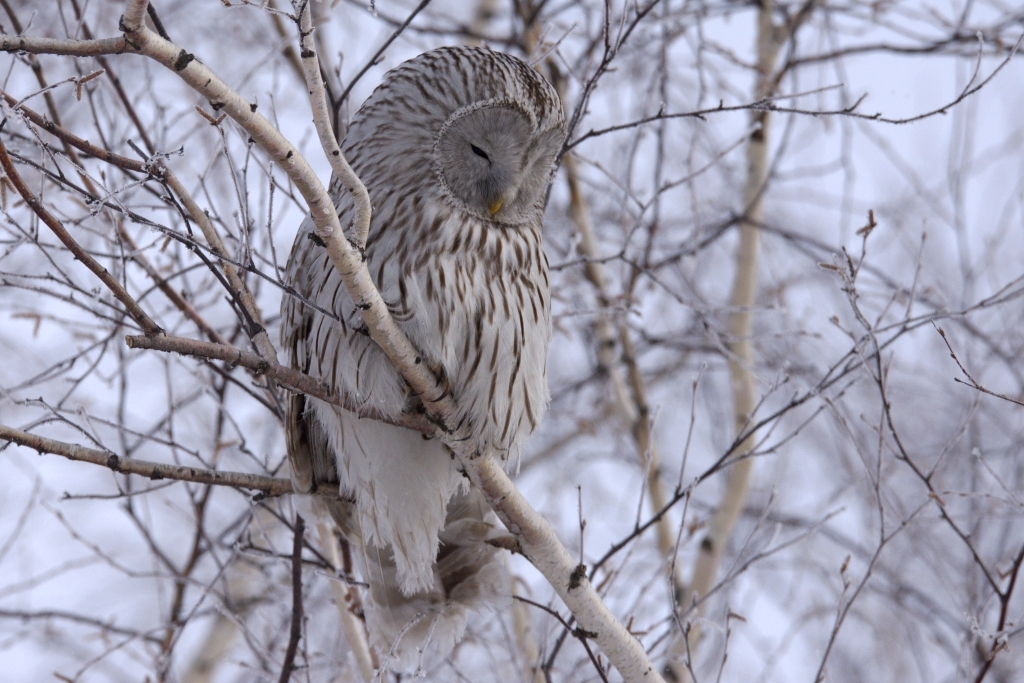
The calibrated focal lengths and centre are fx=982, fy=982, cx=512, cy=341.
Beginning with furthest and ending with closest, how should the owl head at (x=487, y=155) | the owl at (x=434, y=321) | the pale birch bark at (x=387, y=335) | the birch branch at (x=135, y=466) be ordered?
the owl head at (x=487, y=155) → the owl at (x=434, y=321) → the birch branch at (x=135, y=466) → the pale birch bark at (x=387, y=335)

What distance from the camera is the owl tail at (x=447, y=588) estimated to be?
3.09 m

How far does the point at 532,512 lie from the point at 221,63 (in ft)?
15.7

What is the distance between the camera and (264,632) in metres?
4.25

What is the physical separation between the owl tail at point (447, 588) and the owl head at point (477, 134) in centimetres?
100

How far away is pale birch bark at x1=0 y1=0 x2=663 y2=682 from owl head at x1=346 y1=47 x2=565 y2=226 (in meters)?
0.59

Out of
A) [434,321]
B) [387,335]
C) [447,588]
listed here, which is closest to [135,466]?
[387,335]

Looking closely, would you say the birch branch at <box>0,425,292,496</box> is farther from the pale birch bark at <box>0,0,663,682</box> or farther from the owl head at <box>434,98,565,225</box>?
the owl head at <box>434,98,565,225</box>

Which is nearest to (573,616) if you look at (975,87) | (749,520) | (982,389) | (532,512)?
(532,512)

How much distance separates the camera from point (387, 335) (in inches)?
86.3

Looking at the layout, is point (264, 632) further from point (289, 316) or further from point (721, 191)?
point (721, 191)

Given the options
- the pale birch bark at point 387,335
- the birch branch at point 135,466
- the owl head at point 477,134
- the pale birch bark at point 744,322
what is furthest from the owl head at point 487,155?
the pale birch bark at point 744,322

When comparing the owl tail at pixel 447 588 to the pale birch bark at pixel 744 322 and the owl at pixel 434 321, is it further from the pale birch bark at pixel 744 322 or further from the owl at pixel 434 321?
the pale birch bark at pixel 744 322

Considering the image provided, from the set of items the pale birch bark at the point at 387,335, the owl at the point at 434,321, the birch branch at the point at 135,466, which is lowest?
the pale birch bark at the point at 387,335

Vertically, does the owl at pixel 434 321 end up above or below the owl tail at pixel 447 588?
above
